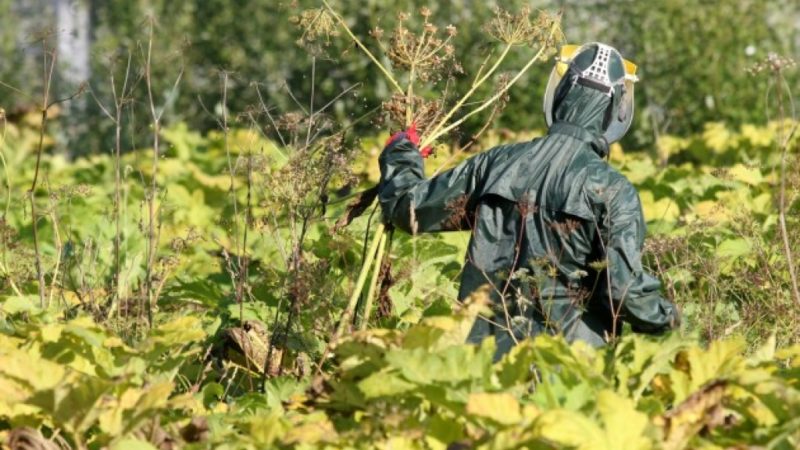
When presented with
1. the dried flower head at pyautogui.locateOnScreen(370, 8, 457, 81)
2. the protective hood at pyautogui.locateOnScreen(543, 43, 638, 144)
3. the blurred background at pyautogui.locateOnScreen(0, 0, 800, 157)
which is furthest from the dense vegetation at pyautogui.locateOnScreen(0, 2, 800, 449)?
the blurred background at pyautogui.locateOnScreen(0, 0, 800, 157)

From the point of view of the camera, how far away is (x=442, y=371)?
12.5 feet

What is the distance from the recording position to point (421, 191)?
16.6 ft

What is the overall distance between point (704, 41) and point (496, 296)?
8.08m

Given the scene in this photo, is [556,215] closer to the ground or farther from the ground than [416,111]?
closer to the ground

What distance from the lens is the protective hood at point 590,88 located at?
5.07 meters

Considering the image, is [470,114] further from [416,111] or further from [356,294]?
[356,294]

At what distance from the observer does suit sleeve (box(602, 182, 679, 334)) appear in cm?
473

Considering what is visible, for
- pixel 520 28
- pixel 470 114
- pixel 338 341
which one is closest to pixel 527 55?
pixel 520 28

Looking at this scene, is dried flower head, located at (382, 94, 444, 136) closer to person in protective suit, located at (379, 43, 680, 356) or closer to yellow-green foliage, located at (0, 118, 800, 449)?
person in protective suit, located at (379, 43, 680, 356)

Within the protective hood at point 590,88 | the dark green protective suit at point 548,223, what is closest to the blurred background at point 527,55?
the protective hood at point 590,88

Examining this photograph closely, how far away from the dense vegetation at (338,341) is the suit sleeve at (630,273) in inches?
6.2

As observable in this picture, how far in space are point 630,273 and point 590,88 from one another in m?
0.67

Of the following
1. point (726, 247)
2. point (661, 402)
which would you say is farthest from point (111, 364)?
point (726, 247)

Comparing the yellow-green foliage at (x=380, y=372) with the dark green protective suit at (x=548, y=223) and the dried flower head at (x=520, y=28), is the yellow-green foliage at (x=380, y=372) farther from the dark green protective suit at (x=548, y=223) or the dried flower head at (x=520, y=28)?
the dried flower head at (x=520, y=28)
